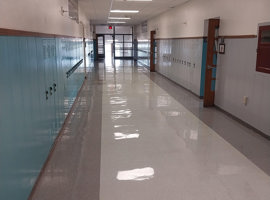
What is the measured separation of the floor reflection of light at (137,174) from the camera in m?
3.03

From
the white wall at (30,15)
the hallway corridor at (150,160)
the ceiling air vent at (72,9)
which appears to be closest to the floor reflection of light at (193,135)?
the hallway corridor at (150,160)

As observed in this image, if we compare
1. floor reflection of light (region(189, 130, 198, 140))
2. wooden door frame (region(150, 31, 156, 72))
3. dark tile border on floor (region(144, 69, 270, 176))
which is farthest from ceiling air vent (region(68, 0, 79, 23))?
wooden door frame (region(150, 31, 156, 72))

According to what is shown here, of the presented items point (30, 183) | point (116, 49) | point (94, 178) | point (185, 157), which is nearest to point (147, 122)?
point (185, 157)

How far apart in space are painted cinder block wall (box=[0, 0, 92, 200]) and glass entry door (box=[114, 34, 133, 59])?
1974 cm

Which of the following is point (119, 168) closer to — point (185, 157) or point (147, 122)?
point (185, 157)

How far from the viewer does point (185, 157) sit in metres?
3.61

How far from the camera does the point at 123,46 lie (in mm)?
23469

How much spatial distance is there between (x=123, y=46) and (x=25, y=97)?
70.6 ft

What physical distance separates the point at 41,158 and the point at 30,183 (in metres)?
0.51

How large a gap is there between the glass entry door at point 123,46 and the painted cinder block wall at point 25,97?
1974 cm

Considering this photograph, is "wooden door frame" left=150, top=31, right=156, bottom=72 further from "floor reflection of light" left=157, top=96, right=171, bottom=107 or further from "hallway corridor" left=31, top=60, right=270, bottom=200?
"hallway corridor" left=31, top=60, right=270, bottom=200

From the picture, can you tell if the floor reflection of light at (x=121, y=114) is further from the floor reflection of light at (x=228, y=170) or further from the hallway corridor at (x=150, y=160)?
the floor reflection of light at (x=228, y=170)

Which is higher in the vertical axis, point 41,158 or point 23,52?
point 23,52

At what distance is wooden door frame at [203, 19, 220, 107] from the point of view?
241 inches
